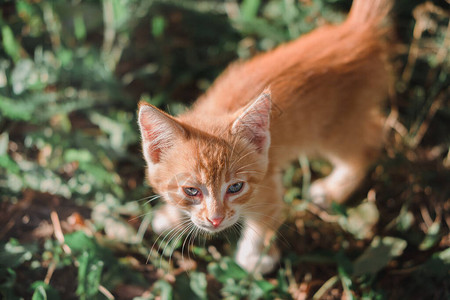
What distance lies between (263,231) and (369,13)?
4.33 ft

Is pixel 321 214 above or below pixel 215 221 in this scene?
below

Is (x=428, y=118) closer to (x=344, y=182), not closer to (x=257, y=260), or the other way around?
(x=344, y=182)

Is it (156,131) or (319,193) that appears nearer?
(156,131)

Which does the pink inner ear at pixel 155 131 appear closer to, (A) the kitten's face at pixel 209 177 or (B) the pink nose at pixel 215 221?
(A) the kitten's face at pixel 209 177

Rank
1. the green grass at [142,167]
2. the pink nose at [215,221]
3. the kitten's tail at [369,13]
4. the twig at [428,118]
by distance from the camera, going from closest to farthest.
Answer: the pink nose at [215,221], the green grass at [142,167], the kitten's tail at [369,13], the twig at [428,118]

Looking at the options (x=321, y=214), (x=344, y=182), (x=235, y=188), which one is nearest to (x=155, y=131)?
(x=235, y=188)

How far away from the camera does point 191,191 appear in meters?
1.57

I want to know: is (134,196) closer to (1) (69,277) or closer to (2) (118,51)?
(1) (69,277)

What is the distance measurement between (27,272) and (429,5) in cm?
289

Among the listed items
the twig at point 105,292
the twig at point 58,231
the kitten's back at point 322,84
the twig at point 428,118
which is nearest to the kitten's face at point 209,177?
the kitten's back at point 322,84

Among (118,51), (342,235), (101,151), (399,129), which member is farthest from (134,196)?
(399,129)

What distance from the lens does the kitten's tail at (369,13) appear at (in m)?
2.11

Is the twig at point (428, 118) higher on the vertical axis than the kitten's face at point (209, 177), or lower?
lower

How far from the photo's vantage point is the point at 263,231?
1960 millimetres
